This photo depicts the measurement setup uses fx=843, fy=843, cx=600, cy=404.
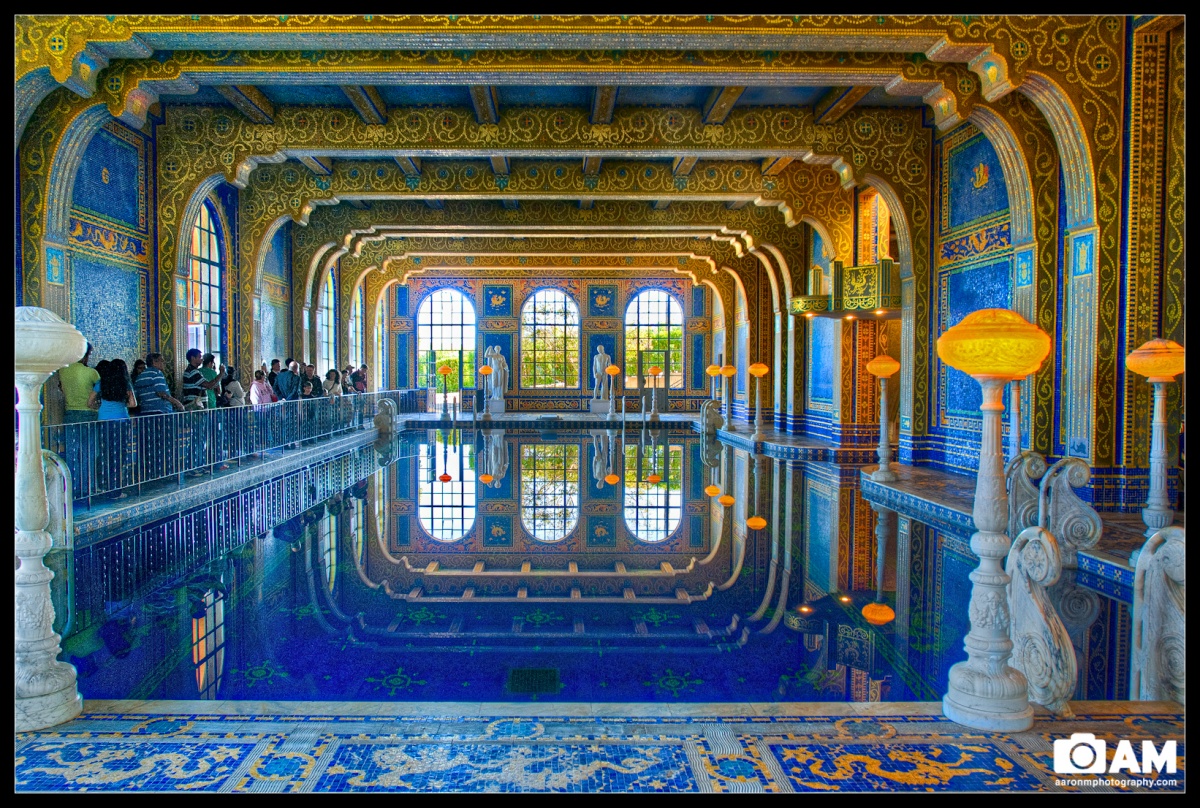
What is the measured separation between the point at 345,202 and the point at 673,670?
596 inches

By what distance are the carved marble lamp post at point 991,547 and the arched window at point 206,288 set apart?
11.8m

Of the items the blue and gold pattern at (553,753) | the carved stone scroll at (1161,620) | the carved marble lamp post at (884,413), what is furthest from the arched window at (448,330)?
the carved stone scroll at (1161,620)

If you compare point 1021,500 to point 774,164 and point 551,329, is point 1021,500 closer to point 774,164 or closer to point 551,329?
point 774,164

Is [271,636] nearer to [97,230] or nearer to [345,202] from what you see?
[97,230]

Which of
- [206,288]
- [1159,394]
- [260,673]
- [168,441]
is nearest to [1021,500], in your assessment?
[1159,394]

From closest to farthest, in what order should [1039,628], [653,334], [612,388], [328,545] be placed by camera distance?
[1039,628], [328,545], [612,388], [653,334]

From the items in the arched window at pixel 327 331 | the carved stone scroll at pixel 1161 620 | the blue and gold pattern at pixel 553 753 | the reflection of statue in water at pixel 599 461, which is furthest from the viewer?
the arched window at pixel 327 331

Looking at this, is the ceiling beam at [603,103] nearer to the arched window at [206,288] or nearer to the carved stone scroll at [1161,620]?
the arched window at [206,288]

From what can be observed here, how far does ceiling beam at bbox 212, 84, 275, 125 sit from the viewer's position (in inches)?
391

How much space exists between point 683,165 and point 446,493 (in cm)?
666

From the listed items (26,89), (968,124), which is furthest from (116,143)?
(968,124)

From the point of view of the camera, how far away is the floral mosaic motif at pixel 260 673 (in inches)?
150

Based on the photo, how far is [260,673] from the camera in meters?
3.91
